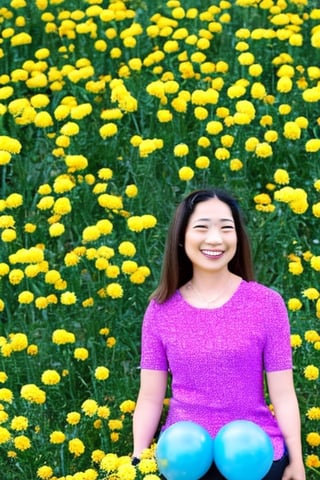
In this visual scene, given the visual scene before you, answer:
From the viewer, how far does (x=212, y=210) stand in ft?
10.5

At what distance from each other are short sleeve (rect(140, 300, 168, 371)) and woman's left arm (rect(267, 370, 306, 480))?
382 millimetres

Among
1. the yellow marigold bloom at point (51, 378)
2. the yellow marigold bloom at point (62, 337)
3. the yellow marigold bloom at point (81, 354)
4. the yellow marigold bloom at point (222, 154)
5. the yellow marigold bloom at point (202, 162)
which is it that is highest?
the yellow marigold bloom at point (222, 154)

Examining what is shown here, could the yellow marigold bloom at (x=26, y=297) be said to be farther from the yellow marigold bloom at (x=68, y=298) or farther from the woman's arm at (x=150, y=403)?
the woman's arm at (x=150, y=403)

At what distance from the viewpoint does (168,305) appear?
3.25 meters

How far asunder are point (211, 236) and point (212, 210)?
94mm

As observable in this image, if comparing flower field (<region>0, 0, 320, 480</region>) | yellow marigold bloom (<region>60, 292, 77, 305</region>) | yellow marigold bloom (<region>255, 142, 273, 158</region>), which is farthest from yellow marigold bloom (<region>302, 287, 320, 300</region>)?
yellow marigold bloom (<region>255, 142, 273, 158</region>)

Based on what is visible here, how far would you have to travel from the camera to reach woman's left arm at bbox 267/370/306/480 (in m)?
3.04

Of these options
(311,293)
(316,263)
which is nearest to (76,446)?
(311,293)

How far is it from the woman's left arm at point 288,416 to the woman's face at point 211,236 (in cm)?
42

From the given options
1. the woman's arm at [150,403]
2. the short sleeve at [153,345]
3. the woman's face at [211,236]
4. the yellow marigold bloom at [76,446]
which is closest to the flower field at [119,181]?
the yellow marigold bloom at [76,446]

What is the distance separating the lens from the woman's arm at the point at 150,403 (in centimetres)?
324

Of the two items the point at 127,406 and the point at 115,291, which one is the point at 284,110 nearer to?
the point at 115,291

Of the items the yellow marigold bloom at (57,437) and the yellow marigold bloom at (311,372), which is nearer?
the yellow marigold bloom at (57,437)

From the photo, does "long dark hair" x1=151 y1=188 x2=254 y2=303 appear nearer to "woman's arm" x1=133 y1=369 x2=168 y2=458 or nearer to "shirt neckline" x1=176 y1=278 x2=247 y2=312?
"shirt neckline" x1=176 y1=278 x2=247 y2=312
